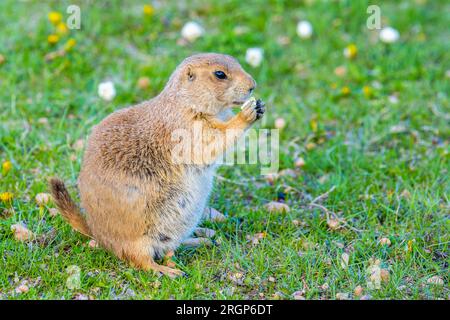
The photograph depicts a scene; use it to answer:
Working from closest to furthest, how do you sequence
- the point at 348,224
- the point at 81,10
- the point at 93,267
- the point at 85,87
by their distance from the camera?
the point at 93,267, the point at 348,224, the point at 85,87, the point at 81,10

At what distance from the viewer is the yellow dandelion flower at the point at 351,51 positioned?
6.55 metres

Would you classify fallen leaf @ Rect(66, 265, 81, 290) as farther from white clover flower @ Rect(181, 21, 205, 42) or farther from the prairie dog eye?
white clover flower @ Rect(181, 21, 205, 42)

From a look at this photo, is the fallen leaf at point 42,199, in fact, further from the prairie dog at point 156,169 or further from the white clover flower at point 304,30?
the white clover flower at point 304,30

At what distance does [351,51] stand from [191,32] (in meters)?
1.46

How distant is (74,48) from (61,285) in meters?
3.00

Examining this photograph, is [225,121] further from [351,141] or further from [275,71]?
[275,71]

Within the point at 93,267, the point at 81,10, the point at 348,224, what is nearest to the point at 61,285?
the point at 93,267

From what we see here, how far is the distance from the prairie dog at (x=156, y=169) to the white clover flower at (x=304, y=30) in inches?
102

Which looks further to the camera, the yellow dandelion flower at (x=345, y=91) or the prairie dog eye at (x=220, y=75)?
the yellow dandelion flower at (x=345, y=91)

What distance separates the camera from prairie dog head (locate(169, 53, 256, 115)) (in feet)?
13.8

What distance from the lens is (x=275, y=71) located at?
644 centimetres

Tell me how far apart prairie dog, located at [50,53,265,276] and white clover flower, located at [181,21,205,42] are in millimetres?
2310

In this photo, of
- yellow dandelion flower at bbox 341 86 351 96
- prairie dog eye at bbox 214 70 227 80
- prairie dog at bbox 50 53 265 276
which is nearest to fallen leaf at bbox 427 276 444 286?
prairie dog at bbox 50 53 265 276

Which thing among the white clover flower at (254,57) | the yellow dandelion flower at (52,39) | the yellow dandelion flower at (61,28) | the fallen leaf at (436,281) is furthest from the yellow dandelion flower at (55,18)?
the fallen leaf at (436,281)
